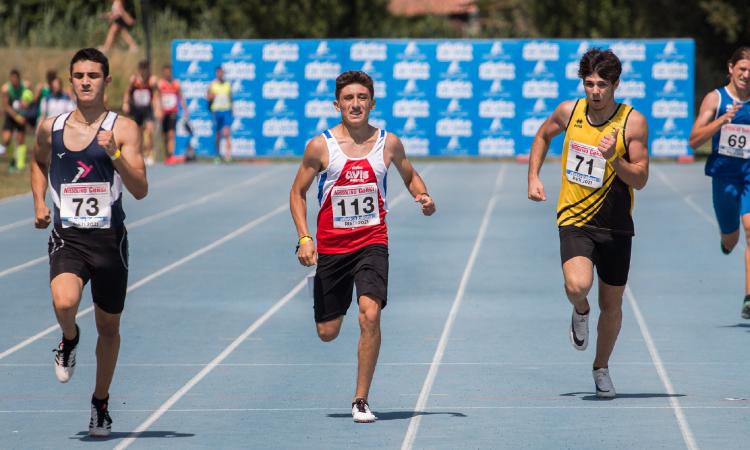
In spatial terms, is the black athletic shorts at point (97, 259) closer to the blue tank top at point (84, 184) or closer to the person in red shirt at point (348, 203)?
the blue tank top at point (84, 184)

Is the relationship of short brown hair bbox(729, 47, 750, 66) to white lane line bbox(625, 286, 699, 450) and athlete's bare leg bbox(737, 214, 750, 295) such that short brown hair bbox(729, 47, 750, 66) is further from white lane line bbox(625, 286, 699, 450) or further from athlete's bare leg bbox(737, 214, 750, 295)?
white lane line bbox(625, 286, 699, 450)

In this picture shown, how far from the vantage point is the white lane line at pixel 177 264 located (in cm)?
1123

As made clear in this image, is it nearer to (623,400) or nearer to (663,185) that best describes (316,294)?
(623,400)

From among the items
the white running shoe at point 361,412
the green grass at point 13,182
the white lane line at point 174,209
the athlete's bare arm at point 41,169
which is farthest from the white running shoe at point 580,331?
the green grass at point 13,182

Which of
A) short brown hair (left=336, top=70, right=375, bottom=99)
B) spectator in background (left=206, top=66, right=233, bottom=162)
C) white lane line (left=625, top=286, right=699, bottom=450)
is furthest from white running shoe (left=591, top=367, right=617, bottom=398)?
spectator in background (left=206, top=66, right=233, bottom=162)

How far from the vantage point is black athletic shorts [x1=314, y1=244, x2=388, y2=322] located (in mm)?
8414

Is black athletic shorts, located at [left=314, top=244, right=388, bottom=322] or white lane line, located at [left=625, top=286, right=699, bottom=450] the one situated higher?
black athletic shorts, located at [left=314, top=244, right=388, bottom=322]

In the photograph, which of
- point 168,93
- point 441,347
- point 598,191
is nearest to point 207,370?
point 441,347

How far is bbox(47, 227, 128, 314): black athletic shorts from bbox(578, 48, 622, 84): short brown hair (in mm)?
2628

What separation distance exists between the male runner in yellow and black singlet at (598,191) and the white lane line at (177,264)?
393 cm

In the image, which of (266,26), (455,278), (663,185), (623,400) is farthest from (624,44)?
(623,400)

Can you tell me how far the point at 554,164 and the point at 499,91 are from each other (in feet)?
6.13

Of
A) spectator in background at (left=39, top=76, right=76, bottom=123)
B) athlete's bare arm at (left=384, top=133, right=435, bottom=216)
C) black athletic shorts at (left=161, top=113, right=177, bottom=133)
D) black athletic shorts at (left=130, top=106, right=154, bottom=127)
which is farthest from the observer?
black athletic shorts at (left=161, top=113, right=177, bottom=133)

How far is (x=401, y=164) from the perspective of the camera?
28.4 ft
